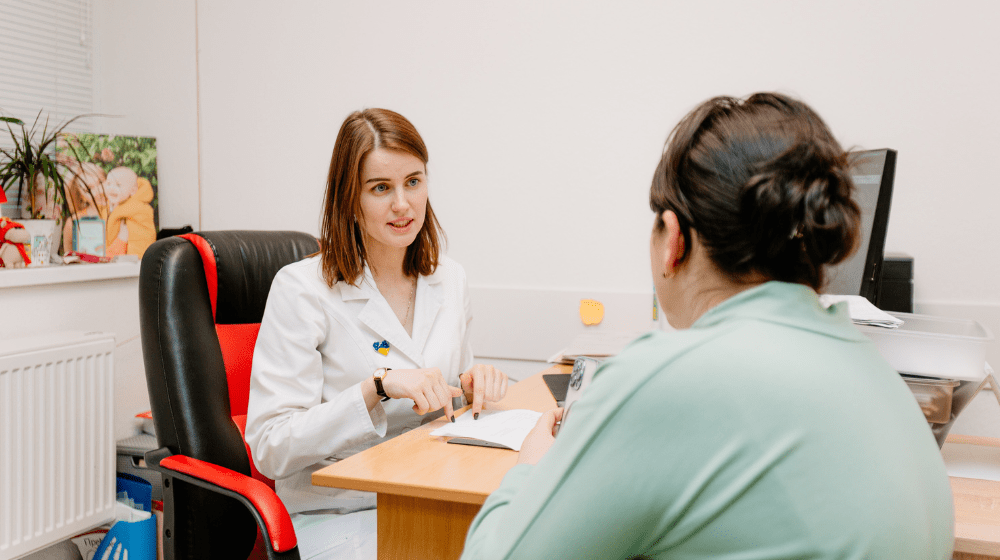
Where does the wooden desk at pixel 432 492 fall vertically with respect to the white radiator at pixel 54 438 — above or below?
above

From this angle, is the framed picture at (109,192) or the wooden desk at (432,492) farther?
the framed picture at (109,192)

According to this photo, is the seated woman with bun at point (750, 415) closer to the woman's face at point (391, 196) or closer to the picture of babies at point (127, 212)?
the woman's face at point (391, 196)

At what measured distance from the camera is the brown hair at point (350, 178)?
1.47 m

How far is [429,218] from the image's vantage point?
1.69 m

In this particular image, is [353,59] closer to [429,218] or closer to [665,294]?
[429,218]

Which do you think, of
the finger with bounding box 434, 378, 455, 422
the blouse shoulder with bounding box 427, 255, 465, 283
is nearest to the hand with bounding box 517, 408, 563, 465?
the finger with bounding box 434, 378, 455, 422

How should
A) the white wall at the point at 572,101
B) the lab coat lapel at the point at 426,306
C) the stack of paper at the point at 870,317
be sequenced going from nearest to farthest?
the stack of paper at the point at 870,317 → the lab coat lapel at the point at 426,306 → the white wall at the point at 572,101

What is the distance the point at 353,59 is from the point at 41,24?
113 cm

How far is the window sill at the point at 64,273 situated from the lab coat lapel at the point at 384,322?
3.92ft

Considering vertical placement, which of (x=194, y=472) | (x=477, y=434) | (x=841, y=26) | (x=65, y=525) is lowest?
(x=65, y=525)

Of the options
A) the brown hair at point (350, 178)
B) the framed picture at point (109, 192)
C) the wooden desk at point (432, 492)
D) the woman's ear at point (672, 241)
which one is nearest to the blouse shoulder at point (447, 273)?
the brown hair at point (350, 178)

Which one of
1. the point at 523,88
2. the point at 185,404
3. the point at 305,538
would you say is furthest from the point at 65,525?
the point at 523,88

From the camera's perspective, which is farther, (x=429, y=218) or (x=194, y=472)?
(x=429, y=218)

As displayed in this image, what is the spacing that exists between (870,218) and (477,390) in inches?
32.0
